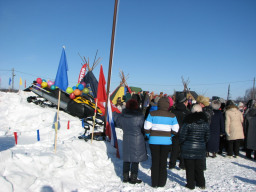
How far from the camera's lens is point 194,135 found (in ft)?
11.3

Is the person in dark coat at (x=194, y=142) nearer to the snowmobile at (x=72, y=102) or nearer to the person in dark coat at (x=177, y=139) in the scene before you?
the person in dark coat at (x=177, y=139)

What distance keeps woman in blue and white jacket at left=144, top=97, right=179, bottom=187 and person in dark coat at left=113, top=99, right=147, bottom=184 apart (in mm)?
210

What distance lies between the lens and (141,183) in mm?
3779

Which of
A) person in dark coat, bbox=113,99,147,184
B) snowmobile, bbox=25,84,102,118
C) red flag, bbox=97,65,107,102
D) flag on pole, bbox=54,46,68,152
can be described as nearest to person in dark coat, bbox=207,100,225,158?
person in dark coat, bbox=113,99,147,184

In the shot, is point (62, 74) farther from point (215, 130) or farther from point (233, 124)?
point (233, 124)

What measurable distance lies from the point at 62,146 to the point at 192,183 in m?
3.00

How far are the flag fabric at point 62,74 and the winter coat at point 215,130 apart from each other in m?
3.97

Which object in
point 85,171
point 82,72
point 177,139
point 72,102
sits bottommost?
point 85,171

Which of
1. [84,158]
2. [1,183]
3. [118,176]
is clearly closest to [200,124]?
[118,176]

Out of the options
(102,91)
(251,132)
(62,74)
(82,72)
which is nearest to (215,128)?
(251,132)

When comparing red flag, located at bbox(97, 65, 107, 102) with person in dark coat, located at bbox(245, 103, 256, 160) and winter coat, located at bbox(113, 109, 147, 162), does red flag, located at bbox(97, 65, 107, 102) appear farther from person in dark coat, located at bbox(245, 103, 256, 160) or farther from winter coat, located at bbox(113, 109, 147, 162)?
person in dark coat, located at bbox(245, 103, 256, 160)

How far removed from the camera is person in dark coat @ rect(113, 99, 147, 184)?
365 centimetres

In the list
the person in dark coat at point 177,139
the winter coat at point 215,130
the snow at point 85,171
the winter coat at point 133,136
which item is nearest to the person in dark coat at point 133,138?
the winter coat at point 133,136

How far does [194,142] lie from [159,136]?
60 cm
